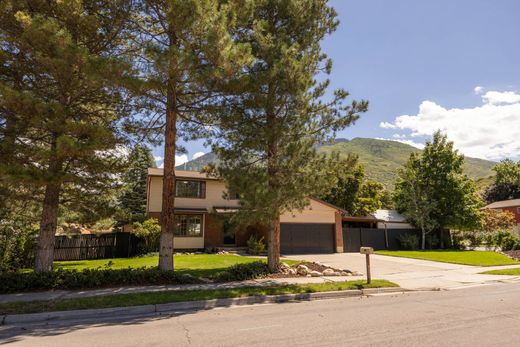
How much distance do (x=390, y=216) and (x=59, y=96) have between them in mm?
33682

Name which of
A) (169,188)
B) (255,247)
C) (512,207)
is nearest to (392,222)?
(255,247)

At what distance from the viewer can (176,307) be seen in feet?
28.6

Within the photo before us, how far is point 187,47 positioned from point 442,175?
32.8m

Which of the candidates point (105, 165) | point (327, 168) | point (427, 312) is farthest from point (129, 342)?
point (327, 168)

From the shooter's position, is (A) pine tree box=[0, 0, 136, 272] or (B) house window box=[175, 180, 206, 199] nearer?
(A) pine tree box=[0, 0, 136, 272]

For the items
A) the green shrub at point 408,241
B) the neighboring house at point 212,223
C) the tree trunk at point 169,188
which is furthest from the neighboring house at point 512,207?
the tree trunk at point 169,188

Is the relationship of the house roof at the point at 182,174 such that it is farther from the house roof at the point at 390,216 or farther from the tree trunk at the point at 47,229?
the house roof at the point at 390,216

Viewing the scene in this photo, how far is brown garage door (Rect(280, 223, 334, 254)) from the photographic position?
2584 centimetres

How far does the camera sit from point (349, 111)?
1342 cm

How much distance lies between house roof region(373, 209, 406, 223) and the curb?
83.7 ft

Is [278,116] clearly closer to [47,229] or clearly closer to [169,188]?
[169,188]

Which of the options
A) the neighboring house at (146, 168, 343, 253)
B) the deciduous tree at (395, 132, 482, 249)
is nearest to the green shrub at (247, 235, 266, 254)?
the neighboring house at (146, 168, 343, 253)

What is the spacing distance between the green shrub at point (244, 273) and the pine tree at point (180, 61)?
78.6 inches

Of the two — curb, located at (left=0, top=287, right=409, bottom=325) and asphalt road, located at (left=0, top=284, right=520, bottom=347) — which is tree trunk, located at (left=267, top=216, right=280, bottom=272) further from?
asphalt road, located at (left=0, top=284, right=520, bottom=347)
